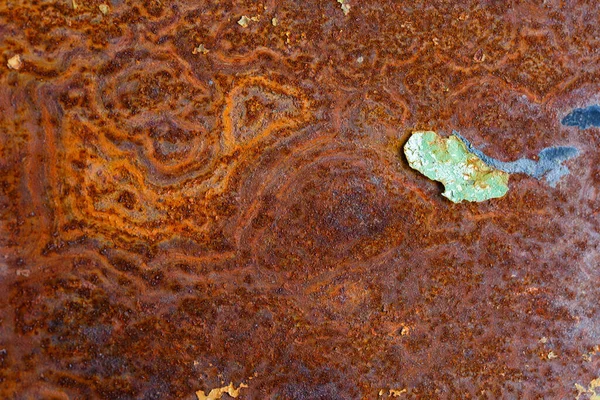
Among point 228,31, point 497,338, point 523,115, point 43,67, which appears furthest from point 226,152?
point 497,338

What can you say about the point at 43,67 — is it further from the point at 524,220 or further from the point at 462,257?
the point at 524,220

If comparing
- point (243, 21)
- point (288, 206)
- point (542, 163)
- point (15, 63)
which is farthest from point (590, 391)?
point (15, 63)

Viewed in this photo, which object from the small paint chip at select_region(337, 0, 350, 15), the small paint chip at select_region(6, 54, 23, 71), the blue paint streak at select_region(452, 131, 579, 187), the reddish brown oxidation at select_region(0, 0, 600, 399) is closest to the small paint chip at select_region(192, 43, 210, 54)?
the reddish brown oxidation at select_region(0, 0, 600, 399)

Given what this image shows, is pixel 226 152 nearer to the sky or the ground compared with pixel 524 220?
nearer to the ground

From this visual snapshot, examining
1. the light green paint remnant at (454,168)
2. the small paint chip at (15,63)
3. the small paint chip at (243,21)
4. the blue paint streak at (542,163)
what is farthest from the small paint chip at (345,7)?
the small paint chip at (15,63)

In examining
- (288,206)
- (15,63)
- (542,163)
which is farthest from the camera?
(542,163)

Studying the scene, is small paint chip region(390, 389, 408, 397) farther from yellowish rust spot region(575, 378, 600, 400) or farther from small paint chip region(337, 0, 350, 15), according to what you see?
small paint chip region(337, 0, 350, 15)

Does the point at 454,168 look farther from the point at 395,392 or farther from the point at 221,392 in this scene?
the point at 221,392
